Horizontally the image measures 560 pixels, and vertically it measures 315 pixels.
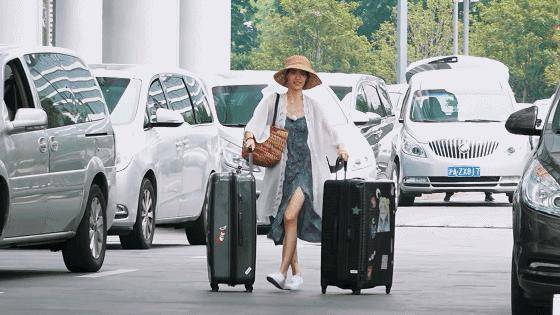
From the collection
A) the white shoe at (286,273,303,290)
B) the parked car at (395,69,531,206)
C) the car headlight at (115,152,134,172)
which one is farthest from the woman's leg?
the parked car at (395,69,531,206)

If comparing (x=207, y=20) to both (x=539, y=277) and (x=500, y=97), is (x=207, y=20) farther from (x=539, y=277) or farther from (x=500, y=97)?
(x=539, y=277)

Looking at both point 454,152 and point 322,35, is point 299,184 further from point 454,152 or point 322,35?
point 322,35

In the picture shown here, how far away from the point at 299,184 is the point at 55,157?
6.01ft

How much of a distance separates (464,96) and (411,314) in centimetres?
1997

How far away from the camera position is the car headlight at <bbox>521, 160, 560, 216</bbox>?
34.6 ft

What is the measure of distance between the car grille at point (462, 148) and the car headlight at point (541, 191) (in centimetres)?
1944

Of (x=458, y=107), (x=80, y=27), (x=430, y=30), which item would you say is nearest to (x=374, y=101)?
(x=458, y=107)

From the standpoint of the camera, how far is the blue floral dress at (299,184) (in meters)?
14.0

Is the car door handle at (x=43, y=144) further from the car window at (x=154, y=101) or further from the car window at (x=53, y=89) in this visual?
the car window at (x=154, y=101)

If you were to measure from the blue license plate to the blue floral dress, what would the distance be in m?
16.3

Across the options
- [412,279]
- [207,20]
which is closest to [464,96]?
[207,20]

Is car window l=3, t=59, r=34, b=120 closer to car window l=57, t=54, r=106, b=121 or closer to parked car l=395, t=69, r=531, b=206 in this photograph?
car window l=57, t=54, r=106, b=121

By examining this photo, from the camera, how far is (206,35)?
36.2 metres

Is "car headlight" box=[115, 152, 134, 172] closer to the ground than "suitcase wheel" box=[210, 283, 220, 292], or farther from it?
farther from it
